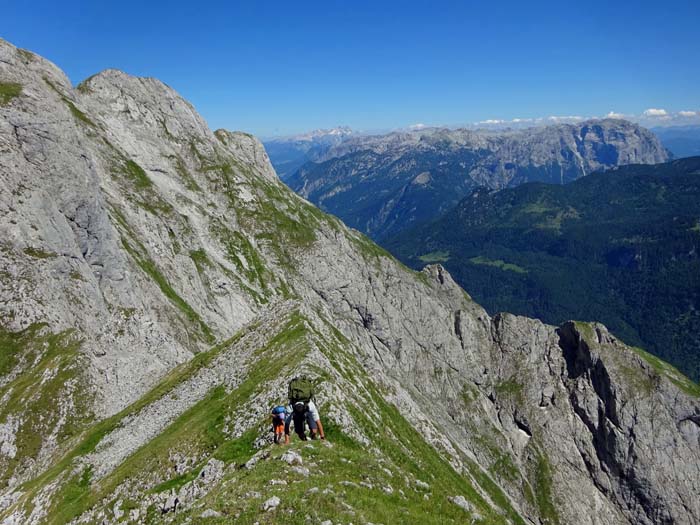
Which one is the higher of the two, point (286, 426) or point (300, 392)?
point (300, 392)

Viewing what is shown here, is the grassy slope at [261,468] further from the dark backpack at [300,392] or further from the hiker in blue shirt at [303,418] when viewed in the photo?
the dark backpack at [300,392]

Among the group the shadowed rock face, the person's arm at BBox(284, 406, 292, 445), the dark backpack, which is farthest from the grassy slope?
the dark backpack

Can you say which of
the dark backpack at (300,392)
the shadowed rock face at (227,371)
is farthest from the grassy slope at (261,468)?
the dark backpack at (300,392)

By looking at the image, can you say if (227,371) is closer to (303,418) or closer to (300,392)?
(303,418)

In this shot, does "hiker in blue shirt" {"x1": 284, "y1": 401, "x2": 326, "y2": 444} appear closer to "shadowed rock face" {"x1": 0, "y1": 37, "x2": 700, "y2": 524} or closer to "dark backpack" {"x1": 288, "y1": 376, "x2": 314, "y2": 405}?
"dark backpack" {"x1": 288, "y1": 376, "x2": 314, "y2": 405}

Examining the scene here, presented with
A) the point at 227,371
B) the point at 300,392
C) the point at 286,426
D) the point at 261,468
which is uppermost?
the point at 300,392

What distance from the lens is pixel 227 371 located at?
49.2m

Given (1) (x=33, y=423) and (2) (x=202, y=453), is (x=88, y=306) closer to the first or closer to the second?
(1) (x=33, y=423)

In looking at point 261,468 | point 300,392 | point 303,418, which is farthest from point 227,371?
point 261,468

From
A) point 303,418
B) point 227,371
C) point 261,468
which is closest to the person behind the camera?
point 261,468

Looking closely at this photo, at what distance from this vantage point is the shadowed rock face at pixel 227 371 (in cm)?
3328

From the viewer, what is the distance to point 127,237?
110000 mm

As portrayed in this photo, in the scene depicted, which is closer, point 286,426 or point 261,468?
point 261,468

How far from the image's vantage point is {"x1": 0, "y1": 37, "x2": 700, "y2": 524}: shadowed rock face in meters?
33.3
